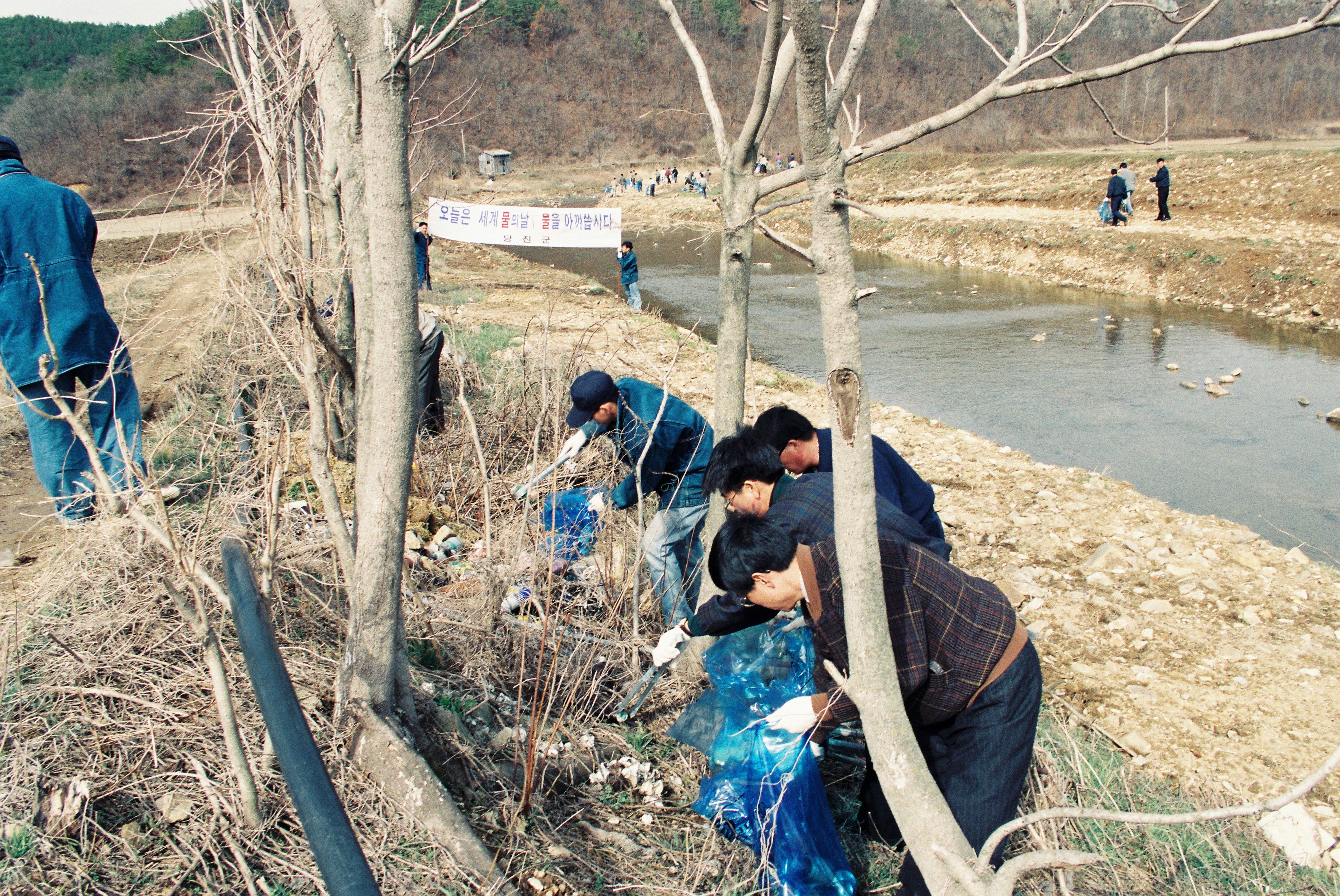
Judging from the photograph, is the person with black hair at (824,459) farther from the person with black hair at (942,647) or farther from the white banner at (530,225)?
the white banner at (530,225)

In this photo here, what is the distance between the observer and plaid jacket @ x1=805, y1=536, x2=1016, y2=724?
196 cm

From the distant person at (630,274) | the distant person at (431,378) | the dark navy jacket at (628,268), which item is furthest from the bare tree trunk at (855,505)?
the dark navy jacket at (628,268)

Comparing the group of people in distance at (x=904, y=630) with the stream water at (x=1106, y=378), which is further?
the stream water at (x=1106, y=378)

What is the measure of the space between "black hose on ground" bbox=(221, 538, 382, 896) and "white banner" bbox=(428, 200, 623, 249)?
11888 mm

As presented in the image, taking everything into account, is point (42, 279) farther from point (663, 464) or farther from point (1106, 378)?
point (1106, 378)

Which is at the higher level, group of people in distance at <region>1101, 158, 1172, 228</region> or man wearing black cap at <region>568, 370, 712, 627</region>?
group of people in distance at <region>1101, 158, 1172, 228</region>

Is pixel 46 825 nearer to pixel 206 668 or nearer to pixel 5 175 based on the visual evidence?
pixel 206 668

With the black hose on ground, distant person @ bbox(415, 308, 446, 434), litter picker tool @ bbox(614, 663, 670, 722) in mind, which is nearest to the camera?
the black hose on ground

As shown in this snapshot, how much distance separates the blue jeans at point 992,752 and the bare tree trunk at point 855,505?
427 mm

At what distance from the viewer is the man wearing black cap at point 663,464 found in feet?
11.4

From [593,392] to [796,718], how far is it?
5.55ft

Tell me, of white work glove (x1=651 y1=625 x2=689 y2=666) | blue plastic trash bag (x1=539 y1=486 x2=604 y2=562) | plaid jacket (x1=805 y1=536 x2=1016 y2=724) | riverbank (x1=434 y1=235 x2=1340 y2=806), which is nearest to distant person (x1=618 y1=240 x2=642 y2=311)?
riverbank (x1=434 y1=235 x2=1340 y2=806)

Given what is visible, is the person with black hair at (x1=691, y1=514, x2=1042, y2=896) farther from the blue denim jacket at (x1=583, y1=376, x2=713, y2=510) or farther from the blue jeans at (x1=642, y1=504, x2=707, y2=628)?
the blue denim jacket at (x1=583, y1=376, x2=713, y2=510)

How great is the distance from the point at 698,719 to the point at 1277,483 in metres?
6.03
